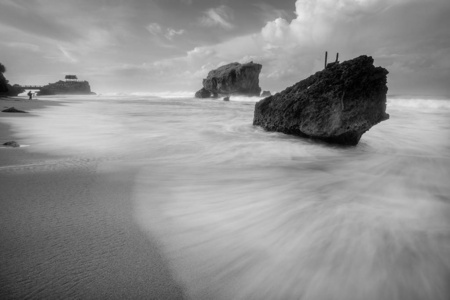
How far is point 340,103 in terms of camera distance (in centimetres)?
530

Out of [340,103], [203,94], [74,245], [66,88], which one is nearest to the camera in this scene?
[74,245]

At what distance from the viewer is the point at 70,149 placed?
4.50m

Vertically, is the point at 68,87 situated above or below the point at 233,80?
below

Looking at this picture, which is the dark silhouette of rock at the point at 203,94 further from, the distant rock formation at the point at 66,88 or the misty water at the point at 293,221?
the misty water at the point at 293,221

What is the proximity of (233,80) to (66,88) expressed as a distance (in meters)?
56.1

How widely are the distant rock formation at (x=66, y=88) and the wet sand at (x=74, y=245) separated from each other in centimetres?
8412

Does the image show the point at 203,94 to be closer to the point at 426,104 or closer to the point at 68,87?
the point at 426,104

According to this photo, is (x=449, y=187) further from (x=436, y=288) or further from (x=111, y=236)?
(x=111, y=236)

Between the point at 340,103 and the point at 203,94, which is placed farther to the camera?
the point at 203,94

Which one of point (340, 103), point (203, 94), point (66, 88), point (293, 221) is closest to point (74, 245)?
point (293, 221)

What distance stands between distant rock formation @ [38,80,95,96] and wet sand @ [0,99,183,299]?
8412 cm

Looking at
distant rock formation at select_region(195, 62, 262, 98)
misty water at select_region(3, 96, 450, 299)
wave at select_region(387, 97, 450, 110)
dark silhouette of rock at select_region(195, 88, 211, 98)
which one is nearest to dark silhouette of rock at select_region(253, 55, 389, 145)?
misty water at select_region(3, 96, 450, 299)

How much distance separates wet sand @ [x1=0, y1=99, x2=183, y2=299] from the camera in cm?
127

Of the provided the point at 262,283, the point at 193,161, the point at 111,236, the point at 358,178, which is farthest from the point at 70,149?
the point at 358,178
